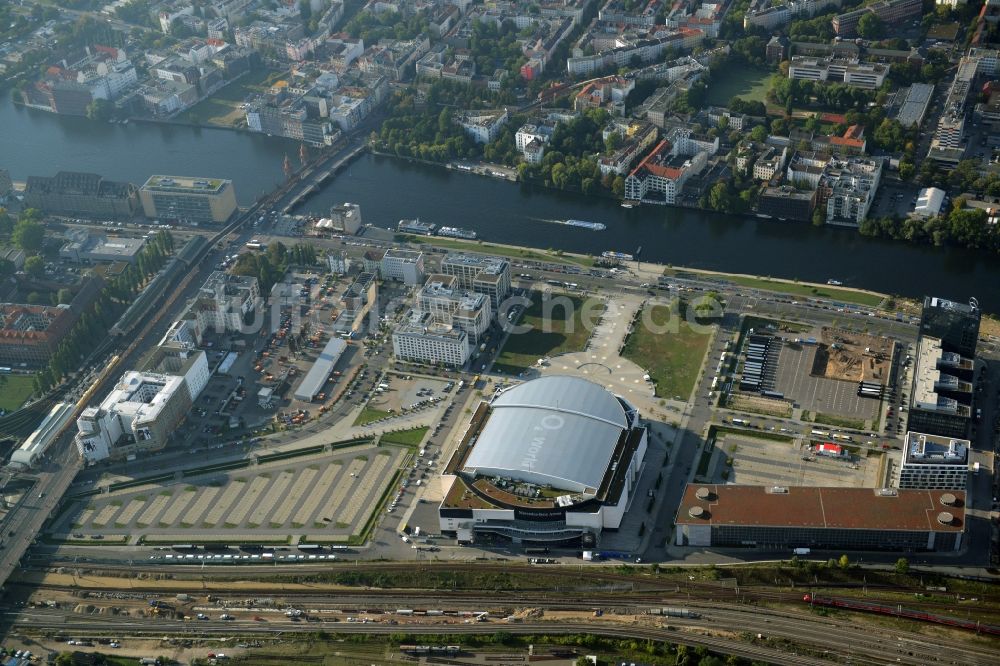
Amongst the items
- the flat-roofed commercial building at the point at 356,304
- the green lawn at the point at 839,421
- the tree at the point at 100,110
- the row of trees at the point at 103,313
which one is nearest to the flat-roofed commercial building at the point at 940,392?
the green lawn at the point at 839,421

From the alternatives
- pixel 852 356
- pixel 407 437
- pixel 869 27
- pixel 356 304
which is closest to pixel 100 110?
pixel 356 304

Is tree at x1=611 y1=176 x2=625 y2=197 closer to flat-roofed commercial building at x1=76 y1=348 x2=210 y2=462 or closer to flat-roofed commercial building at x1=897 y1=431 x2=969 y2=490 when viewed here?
flat-roofed commercial building at x1=76 y1=348 x2=210 y2=462

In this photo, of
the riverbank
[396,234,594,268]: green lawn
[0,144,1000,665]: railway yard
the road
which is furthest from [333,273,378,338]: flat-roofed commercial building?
the road

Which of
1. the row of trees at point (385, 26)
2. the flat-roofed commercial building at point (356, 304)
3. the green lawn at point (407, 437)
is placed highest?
the row of trees at point (385, 26)

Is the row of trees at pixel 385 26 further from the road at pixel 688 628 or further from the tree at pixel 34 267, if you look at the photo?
the road at pixel 688 628

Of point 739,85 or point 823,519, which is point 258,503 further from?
point 739,85
